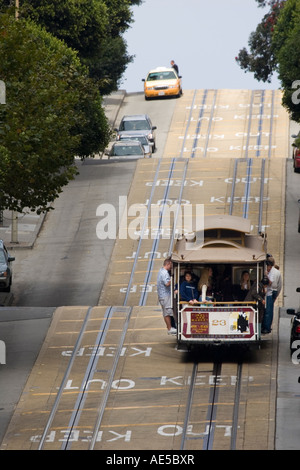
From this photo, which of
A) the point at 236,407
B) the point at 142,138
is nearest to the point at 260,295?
the point at 236,407

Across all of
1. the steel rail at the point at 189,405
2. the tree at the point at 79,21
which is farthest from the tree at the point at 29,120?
the tree at the point at 79,21

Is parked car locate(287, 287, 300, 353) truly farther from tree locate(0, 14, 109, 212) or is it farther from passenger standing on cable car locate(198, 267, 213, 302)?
tree locate(0, 14, 109, 212)

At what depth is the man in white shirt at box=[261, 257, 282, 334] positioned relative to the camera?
29.2 metres

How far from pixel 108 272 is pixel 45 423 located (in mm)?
17095

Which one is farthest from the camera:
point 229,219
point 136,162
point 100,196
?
point 136,162

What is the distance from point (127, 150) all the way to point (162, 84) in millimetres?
17707

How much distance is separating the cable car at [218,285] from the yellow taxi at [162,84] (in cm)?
4619

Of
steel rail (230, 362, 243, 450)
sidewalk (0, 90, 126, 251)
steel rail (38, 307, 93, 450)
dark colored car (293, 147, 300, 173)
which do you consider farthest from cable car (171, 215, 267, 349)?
dark colored car (293, 147, 300, 173)

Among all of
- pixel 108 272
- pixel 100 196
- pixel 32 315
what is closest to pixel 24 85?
pixel 32 315

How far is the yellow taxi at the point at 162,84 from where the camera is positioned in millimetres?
76125

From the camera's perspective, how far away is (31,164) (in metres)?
33.0

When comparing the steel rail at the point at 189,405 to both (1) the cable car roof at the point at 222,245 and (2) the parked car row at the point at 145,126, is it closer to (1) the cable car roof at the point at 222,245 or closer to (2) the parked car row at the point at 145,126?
(1) the cable car roof at the point at 222,245

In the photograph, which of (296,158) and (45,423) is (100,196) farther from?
(45,423)

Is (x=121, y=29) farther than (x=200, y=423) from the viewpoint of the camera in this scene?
Yes
